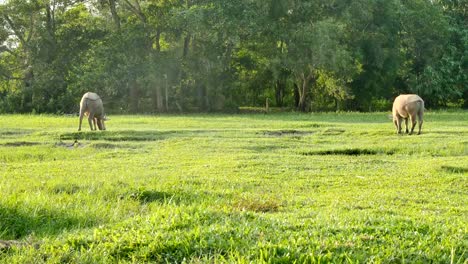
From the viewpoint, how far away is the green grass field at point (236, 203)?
4816 mm

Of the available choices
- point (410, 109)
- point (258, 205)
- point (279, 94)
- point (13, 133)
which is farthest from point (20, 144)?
point (279, 94)

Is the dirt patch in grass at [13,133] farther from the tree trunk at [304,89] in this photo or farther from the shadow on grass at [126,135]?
the tree trunk at [304,89]

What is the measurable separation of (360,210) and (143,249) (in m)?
2.85

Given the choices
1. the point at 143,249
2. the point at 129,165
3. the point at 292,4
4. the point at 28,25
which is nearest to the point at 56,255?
the point at 143,249

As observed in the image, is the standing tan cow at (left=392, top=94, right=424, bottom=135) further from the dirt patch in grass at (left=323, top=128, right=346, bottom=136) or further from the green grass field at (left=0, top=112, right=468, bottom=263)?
the green grass field at (left=0, top=112, right=468, bottom=263)

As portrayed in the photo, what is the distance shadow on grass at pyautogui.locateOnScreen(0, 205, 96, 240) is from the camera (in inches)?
234

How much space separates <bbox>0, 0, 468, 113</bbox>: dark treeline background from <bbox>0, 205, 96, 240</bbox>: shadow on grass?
27.2m

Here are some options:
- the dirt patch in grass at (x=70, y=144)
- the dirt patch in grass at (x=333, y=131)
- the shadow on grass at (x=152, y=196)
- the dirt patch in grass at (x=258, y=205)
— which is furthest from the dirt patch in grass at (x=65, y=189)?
the dirt patch in grass at (x=333, y=131)

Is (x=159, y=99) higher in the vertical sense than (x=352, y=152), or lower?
higher

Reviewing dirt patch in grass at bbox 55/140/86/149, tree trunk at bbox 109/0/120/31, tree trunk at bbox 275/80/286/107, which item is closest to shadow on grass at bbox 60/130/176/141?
dirt patch in grass at bbox 55/140/86/149

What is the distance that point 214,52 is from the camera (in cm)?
3656

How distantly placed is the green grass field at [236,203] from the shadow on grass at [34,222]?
0.04ft

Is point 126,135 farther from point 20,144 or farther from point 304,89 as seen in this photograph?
point 304,89

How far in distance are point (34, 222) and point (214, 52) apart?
102 feet
